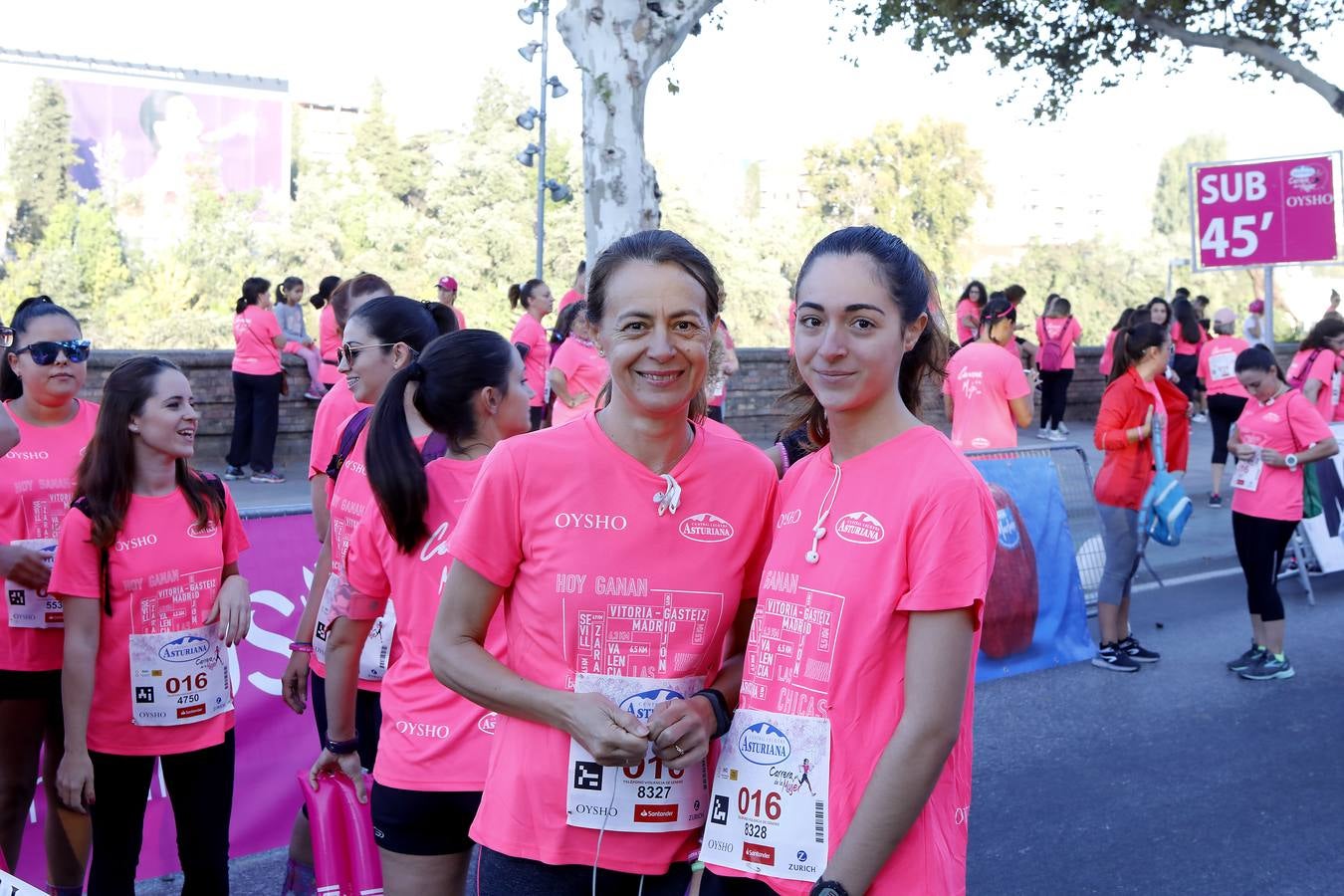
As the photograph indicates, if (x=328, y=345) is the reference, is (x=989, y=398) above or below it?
below

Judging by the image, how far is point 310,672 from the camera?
4211mm

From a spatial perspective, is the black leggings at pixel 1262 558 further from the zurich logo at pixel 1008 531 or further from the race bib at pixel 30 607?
the race bib at pixel 30 607

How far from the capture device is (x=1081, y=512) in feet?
27.6

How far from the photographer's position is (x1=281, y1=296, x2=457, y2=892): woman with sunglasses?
3.59m

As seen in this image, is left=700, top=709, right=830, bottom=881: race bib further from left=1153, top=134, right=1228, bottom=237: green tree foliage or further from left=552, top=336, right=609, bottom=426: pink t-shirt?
left=1153, top=134, right=1228, bottom=237: green tree foliage

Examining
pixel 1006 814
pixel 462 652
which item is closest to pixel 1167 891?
pixel 1006 814

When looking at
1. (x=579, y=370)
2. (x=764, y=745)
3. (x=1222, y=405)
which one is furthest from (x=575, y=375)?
(x=1222, y=405)

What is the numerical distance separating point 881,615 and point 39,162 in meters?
65.6

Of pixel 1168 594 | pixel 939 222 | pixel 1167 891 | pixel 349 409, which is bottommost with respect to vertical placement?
pixel 1167 891

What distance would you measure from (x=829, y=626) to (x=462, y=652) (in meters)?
0.69

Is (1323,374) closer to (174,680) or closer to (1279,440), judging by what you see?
(1279,440)

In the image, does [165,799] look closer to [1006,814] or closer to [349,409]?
[349,409]

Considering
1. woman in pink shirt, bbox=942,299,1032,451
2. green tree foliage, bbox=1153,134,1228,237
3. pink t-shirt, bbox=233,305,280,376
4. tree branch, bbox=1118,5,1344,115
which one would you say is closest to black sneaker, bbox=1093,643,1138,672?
woman in pink shirt, bbox=942,299,1032,451

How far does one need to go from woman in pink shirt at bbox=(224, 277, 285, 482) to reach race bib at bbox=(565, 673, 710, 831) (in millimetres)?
10958
